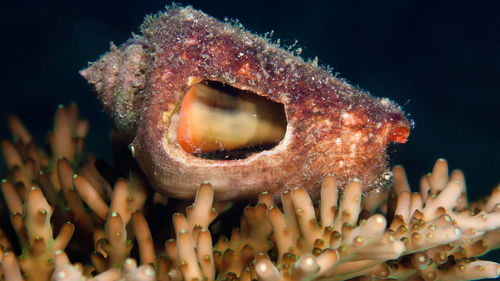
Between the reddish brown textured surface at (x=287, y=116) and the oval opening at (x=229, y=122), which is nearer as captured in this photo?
the reddish brown textured surface at (x=287, y=116)

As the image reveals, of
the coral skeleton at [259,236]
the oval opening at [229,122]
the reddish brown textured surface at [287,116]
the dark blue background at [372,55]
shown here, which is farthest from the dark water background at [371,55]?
the reddish brown textured surface at [287,116]

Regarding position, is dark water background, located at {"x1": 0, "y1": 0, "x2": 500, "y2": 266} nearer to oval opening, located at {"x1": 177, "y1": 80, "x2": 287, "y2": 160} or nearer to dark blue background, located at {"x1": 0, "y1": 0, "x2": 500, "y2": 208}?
dark blue background, located at {"x1": 0, "y1": 0, "x2": 500, "y2": 208}

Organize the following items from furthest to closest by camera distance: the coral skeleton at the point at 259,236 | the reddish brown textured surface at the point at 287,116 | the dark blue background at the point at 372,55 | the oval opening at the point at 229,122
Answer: the dark blue background at the point at 372,55 → the oval opening at the point at 229,122 → the reddish brown textured surface at the point at 287,116 → the coral skeleton at the point at 259,236

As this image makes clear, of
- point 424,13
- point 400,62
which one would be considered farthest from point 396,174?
point 424,13

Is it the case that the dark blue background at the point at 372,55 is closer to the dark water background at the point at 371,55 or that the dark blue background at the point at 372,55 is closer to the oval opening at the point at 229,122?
the dark water background at the point at 371,55

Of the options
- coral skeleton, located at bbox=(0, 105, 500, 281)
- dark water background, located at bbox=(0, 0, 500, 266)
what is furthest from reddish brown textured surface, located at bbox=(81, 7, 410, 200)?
dark water background, located at bbox=(0, 0, 500, 266)

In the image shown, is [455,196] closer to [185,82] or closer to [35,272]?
[185,82]

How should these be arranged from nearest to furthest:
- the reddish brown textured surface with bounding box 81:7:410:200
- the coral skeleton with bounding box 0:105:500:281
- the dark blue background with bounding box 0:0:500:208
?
the coral skeleton with bounding box 0:105:500:281 < the reddish brown textured surface with bounding box 81:7:410:200 < the dark blue background with bounding box 0:0:500:208
